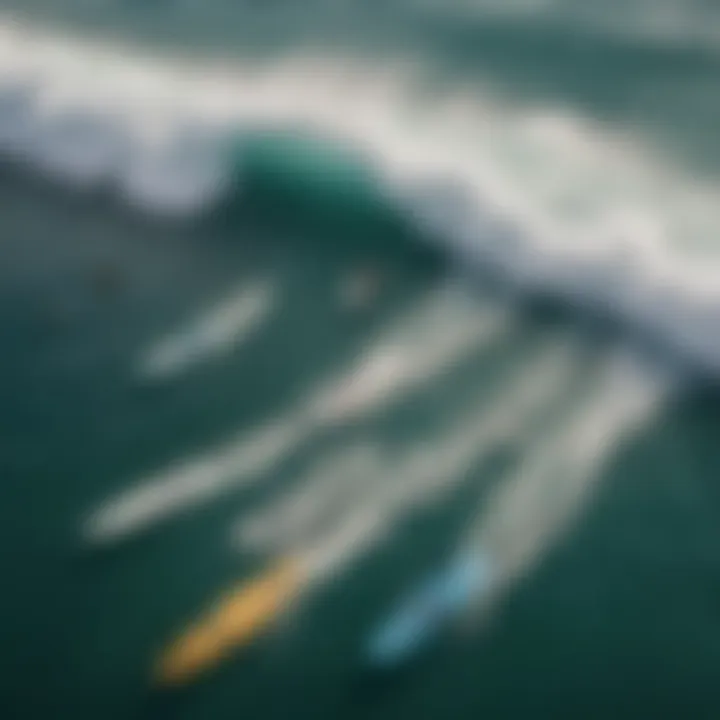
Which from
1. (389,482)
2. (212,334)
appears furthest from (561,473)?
(212,334)

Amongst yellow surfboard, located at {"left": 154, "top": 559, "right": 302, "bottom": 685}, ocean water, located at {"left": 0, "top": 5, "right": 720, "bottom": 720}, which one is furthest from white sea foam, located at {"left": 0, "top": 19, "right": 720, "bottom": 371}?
yellow surfboard, located at {"left": 154, "top": 559, "right": 302, "bottom": 685}

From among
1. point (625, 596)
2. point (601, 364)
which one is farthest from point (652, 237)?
point (625, 596)

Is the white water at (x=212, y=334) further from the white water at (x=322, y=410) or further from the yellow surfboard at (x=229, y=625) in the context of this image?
the yellow surfboard at (x=229, y=625)

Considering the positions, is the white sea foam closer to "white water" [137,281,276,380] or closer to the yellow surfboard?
"white water" [137,281,276,380]

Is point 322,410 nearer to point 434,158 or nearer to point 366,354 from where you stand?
point 366,354

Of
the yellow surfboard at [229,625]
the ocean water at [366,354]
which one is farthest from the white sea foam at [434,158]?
the yellow surfboard at [229,625]

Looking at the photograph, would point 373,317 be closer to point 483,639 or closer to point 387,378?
point 387,378
